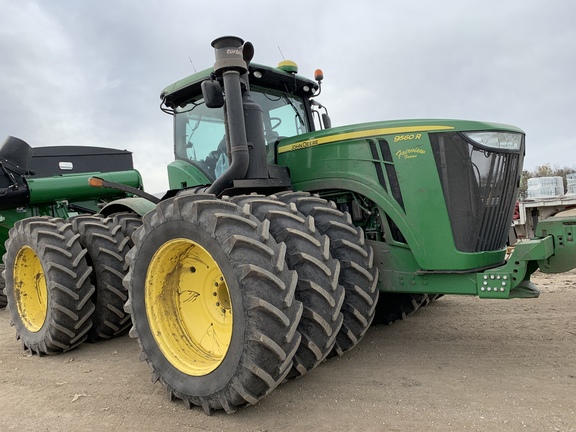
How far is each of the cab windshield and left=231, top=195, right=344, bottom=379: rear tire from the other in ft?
4.78

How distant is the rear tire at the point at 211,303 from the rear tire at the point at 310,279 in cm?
17

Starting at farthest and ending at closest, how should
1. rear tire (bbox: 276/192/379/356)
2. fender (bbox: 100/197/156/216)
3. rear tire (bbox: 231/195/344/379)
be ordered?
fender (bbox: 100/197/156/216) < rear tire (bbox: 276/192/379/356) < rear tire (bbox: 231/195/344/379)

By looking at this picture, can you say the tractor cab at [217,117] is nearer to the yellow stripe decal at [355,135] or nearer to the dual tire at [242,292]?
the yellow stripe decal at [355,135]

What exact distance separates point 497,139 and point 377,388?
6.55 feet

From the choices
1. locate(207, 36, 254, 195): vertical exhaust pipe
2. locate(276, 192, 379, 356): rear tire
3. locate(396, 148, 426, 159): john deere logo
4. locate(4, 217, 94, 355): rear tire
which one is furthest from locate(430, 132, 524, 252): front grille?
locate(4, 217, 94, 355): rear tire

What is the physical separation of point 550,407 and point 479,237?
3.84 feet

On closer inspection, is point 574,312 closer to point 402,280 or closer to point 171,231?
point 402,280

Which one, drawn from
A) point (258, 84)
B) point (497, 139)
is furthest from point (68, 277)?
point (497, 139)

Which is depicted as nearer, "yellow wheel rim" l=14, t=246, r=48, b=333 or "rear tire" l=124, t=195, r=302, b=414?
"rear tire" l=124, t=195, r=302, b=414

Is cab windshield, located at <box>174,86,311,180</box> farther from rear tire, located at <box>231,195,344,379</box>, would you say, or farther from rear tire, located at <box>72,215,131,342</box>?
rear tire, located at <box>231,195,344,379</box>

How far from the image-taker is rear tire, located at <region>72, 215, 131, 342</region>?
467 centimetres

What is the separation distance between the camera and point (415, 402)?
123 inches

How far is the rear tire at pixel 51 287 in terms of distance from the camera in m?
4.48

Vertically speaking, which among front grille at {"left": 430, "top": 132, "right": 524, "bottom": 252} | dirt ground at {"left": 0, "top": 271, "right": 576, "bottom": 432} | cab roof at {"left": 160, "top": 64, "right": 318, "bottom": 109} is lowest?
dirt ground at {"left": 0, "top": 271, "right": 576, "bottom": 432}
